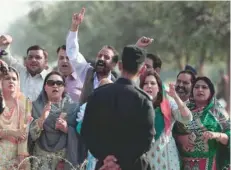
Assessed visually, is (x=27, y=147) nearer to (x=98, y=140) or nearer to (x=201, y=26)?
(x=98, y=140)

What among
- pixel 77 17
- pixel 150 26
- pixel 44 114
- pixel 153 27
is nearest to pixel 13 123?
pixel 44 114

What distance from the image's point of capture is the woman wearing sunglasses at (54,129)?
706 cm

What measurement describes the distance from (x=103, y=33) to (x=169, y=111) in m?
28.6

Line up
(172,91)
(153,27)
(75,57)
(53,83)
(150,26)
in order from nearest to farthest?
(172,91) < (53,83) < (75,57) < (153,27) < (150,26)

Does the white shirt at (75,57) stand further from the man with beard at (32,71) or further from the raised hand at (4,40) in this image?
the raised hand at (4,40)

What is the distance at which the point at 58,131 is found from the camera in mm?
7145

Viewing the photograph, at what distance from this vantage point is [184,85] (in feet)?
26.4

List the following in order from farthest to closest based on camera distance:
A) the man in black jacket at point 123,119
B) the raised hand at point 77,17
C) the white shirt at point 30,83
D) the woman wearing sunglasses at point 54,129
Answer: the white shirt at point 30,83, the raised hand at point 77,17, the woman wearing sunglasses at point 54,129, the man in black jacket at point 123,119

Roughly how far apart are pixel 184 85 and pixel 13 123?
206 centimetres

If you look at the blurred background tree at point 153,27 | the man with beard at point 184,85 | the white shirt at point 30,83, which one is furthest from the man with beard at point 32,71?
the blurred background tree at point 153,27

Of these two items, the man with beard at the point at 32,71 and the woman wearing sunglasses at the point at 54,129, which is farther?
the man with beard at the point at 32,71

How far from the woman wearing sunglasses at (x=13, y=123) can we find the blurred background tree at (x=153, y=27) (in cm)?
1543

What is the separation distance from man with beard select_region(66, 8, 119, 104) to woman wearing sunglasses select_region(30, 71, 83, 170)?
331 mm

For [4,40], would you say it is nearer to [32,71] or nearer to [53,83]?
[32,71]
